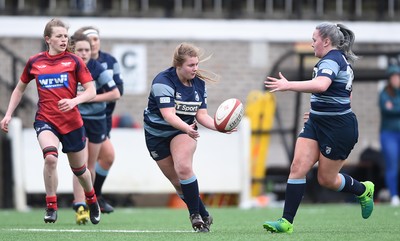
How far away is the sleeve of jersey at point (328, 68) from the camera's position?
8.32 meters

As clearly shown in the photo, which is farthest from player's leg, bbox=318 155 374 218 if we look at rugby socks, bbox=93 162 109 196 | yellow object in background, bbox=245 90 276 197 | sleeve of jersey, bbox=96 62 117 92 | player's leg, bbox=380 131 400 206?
yellow object in background, bbox=245 90 276 197

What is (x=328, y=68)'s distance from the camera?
27.4 feet

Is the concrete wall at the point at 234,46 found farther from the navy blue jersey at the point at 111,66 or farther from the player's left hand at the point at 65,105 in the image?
the player's left hand at the point at 65,105

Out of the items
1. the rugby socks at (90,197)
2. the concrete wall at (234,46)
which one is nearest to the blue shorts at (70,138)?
the rugby socks at (90,197)

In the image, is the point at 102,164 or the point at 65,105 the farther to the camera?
the point at 102,164

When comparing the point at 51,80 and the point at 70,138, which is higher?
the point at 51,80

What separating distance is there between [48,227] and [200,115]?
2.08m

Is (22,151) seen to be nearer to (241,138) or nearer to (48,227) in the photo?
(241,138)

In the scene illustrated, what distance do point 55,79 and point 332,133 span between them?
2.51 metres

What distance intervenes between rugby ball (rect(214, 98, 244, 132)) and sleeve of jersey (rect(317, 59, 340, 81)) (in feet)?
→ 2.37

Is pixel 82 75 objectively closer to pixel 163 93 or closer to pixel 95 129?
pixel 163 93

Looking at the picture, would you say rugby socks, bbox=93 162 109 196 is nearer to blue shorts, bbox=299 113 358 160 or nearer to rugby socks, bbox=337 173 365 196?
rugby socks, bbox=337 173 365 196

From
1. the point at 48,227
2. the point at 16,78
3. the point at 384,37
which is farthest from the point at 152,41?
the point at 48,227

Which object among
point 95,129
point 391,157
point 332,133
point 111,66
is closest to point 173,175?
point 332,133
